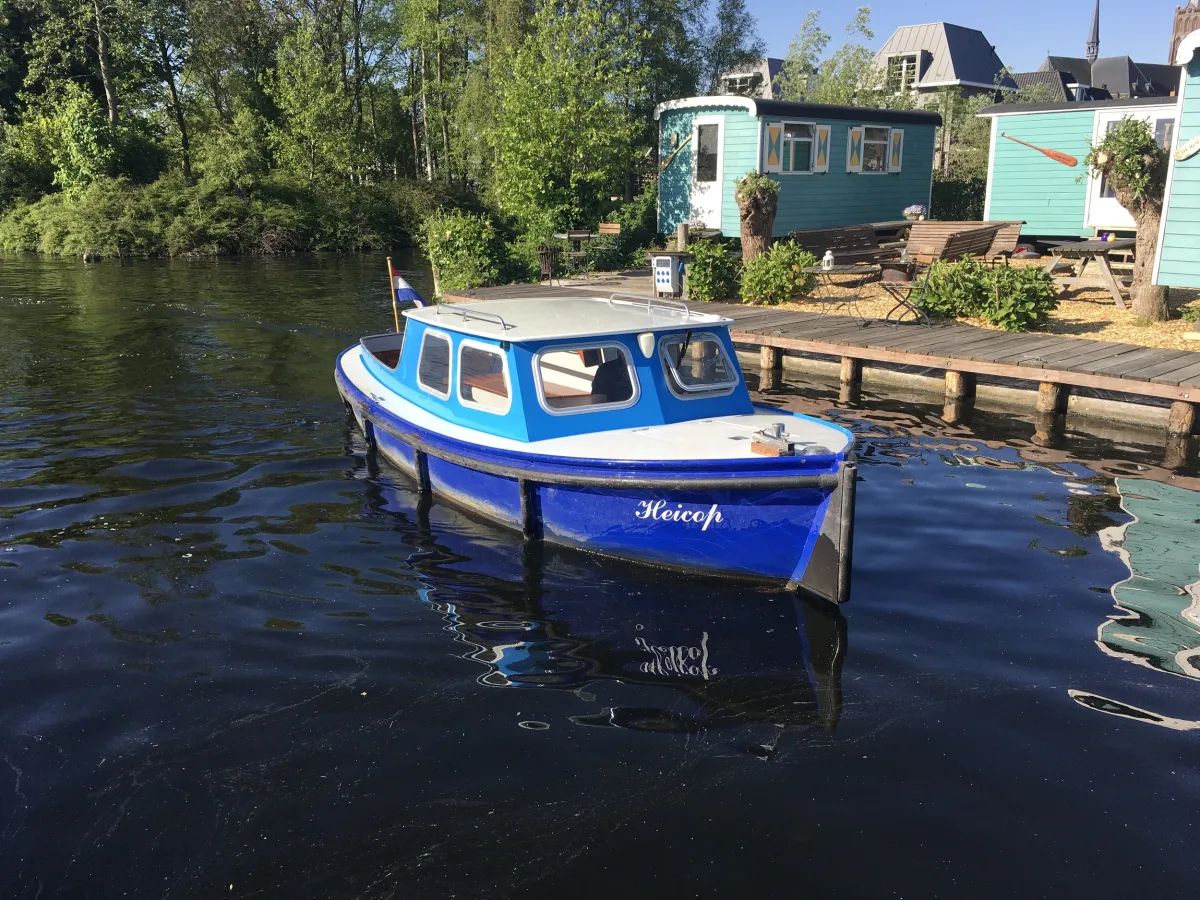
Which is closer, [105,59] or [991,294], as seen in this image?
[991,294]

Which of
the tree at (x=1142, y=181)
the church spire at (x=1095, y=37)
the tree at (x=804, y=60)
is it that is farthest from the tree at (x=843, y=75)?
the church spire at (x=1095, y=37)

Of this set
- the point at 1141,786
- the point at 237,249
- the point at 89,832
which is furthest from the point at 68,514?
the point at 237,249

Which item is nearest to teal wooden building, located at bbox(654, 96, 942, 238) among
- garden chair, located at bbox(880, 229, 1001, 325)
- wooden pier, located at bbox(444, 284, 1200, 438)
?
garden chair, located at bbox(880, 229, 1001, 325)

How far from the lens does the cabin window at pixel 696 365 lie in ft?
31.2

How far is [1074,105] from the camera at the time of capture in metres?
23.9

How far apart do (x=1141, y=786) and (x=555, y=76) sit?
2638cm

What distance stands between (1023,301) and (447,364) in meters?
10.1

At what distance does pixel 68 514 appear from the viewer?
10.4 metres

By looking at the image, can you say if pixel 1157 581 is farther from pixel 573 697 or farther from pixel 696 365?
pixel 573 697

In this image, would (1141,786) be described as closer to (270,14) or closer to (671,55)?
(671,55)

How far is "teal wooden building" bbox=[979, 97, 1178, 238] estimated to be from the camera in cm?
2330

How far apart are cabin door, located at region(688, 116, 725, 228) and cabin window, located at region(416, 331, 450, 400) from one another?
1663 cm

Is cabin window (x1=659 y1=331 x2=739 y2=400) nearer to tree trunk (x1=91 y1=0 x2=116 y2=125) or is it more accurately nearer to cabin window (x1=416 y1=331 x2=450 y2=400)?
cabin window (x1=416 y1=331 x2=450 y2=400)

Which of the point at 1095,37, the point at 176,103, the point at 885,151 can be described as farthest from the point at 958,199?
the point at 1095,37
